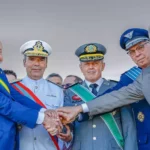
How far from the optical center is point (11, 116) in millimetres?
2049

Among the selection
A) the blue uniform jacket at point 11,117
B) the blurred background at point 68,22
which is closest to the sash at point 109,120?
the blue uniform jacket at point 11,117

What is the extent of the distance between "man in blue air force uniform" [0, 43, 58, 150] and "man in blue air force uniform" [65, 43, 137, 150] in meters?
0.31

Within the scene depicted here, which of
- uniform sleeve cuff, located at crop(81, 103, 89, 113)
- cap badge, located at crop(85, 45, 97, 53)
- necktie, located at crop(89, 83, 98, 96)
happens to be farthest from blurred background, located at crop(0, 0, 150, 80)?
uniform sleeve cuff, located at crop(81, 103, 89, 113)

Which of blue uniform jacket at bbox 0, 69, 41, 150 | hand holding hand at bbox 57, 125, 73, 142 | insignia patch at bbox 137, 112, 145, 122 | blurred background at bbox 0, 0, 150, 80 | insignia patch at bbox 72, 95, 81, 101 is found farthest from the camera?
blurred background at bbox 0, 0, 150, 80

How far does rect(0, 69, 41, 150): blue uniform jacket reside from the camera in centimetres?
199

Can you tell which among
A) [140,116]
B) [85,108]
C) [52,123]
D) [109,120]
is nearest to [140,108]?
[140,116]

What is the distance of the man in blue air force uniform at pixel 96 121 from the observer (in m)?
2.22

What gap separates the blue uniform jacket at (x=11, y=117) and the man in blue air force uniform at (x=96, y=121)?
14.1 inches

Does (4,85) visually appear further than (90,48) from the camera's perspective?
No

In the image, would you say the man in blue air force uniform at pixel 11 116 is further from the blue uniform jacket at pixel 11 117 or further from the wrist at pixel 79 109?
the wrist at pixel 79 109

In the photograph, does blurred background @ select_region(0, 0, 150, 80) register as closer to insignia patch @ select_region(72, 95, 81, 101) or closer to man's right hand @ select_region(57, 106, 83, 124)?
insignia patch @ select_region(72, 95, 81, 101)

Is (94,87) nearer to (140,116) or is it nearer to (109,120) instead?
(109,120)

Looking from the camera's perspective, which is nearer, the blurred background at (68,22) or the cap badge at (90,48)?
the cap badge at (90,48)

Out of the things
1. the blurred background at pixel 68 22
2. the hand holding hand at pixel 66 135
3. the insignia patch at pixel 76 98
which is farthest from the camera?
the blurred background at pixel 68 22
